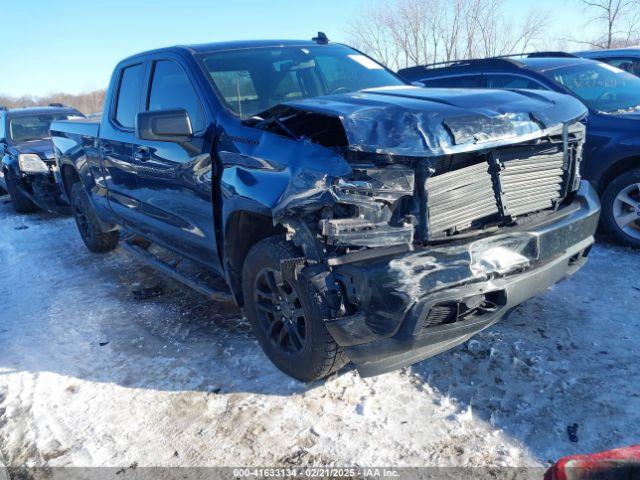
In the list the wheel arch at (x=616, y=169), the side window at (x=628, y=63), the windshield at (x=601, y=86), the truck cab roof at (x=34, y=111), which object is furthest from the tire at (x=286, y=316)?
the truck cab roof at (x=34, y=111)

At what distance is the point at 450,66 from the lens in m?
6.12

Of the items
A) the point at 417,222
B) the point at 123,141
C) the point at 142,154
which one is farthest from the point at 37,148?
the point at 417,222

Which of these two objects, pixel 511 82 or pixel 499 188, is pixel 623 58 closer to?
pixel 511 82

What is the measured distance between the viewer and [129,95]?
442 centimetres

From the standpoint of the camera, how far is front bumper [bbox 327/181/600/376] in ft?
7.38

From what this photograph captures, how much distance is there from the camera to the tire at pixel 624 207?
14.4ft

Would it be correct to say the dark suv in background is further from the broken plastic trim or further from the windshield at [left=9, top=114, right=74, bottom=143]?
the windshield at [left=9, top=114, right=74, bottom=143]

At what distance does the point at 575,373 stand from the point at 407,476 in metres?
1.20

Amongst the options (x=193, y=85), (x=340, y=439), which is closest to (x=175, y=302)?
(x=193, y=85)

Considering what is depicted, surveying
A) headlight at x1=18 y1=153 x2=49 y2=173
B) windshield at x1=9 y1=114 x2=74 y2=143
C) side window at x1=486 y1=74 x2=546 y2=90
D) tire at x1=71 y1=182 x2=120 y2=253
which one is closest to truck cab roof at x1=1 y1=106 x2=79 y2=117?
windshield at x1=9 y1=114 x2=74 y2=143

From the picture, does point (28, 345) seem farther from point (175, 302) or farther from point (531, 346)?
point (531, 346)

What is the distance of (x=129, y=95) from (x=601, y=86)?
4.53 m

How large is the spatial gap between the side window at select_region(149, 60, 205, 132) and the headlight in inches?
176

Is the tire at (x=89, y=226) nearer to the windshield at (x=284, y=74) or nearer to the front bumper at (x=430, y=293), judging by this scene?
the windshield at (x=284, y=74)
